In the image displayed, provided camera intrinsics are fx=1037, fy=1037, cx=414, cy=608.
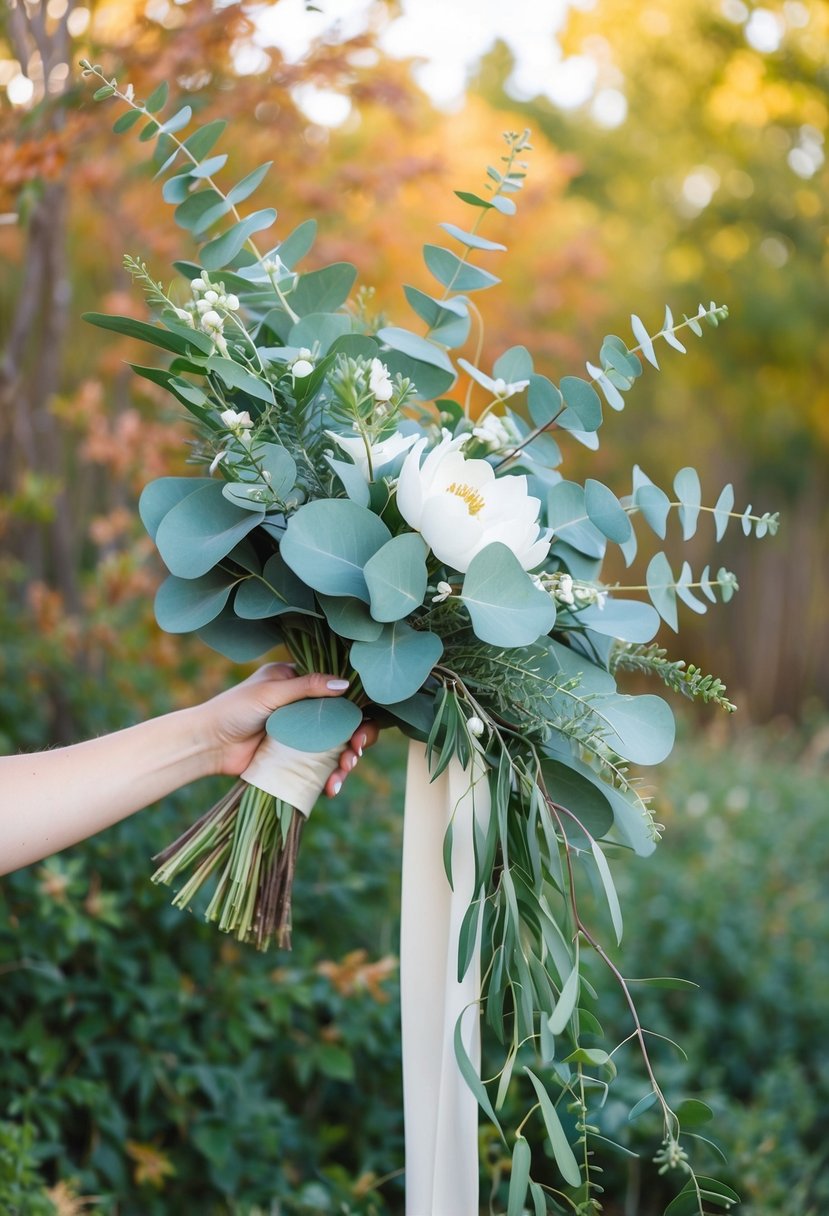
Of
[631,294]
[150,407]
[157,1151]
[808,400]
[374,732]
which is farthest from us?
[808,400]

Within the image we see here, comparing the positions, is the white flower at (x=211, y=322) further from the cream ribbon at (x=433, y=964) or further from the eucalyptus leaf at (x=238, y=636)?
the cream ribbon at (x=433, y=964)

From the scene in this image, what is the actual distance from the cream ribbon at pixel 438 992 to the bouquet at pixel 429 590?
0.04 meters

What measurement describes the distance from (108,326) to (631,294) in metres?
7.35

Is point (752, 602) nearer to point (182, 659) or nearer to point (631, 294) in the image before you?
point (631, 294)

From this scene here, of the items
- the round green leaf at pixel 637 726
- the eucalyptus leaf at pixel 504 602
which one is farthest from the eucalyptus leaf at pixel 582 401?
the round green leaf at pixel 637 726

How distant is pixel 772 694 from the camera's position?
938 cm

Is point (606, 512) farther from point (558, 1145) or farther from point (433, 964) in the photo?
point (558, 1145)

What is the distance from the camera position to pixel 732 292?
8.74 meters

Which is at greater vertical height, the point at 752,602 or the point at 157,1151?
the point at 157,1151

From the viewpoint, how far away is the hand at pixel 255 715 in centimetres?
127

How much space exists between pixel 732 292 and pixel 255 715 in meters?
8.45

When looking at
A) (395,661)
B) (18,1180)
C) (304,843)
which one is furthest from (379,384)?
(304,843)

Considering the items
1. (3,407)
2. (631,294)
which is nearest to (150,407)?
(3,407)

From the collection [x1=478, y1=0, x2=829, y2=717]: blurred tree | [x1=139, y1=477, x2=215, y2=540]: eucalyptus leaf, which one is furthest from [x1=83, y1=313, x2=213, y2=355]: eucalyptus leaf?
[x1=478, y1=0, x2=829, y2=717]: blurred tree
